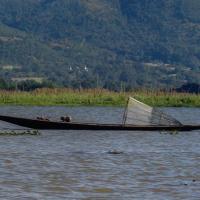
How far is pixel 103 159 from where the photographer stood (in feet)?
91.2

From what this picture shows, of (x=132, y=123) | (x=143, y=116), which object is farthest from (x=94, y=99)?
(x=132, y=123)

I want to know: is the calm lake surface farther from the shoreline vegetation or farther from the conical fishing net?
the shoreline vegetation

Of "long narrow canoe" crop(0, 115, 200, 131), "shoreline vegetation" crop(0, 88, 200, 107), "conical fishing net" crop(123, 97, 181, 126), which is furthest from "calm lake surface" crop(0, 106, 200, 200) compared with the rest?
"shoreline vegetation" crop(0, 88, 200, 107)

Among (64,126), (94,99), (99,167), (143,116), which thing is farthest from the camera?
(94,99)

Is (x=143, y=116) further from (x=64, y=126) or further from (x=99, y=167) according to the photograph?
(x=99, y=167)

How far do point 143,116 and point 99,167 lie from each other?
14721mm

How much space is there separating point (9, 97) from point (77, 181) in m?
53.9

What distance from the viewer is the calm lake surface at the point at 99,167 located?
67.9 ft

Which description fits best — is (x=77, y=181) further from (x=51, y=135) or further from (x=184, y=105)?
(x=184, y=105)

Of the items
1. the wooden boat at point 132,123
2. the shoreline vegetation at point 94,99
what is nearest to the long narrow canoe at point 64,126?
the wooden boat at point 132,123

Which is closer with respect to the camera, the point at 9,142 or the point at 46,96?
the point at 9,142

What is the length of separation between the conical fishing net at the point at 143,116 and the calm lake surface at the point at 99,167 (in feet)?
2.16

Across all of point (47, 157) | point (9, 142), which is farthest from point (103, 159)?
point (9, 142)

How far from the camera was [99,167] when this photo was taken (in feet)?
83.2
